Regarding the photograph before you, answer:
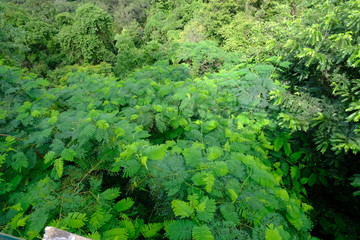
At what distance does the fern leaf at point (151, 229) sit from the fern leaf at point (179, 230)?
21cm

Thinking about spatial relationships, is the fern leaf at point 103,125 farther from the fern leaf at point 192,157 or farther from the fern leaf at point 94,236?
the fern leaf at point 94,236

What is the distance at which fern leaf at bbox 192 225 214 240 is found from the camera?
138 cm

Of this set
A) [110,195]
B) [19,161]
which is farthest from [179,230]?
[19,161]

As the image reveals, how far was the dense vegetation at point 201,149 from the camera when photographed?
1.70m

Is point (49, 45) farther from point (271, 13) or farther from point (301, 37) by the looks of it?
point (301, 37)

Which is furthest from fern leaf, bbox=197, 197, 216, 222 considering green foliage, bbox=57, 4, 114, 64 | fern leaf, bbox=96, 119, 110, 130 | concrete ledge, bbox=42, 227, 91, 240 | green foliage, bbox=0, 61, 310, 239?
green foliage, bbox=57, 4, 114, 64

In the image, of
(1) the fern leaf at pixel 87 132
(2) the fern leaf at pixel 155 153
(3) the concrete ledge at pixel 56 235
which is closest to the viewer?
(3) the concrete ledge at pixel 56 235

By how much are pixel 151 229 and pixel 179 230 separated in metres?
0.33

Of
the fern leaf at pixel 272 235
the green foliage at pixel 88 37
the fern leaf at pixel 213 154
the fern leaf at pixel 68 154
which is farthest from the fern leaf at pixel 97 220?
the green foliage at pixel 88 37

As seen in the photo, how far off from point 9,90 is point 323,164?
5.36 m

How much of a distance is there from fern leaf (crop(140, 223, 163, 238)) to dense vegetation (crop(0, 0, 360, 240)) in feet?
0.04

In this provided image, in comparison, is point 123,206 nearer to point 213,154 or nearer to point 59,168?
point 59,168

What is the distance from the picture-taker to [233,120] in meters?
3.75

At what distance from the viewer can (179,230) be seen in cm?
148
